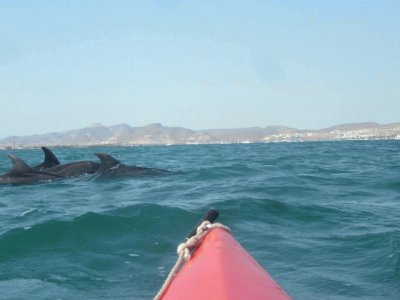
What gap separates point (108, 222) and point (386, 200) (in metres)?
7.69

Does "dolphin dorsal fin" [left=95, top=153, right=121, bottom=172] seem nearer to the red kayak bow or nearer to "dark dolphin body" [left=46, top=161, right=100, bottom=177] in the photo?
"dark dolphin body" [left=46, top=161, right=100, bottom=177]

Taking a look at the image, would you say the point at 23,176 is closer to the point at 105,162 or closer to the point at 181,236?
the point at 105,162

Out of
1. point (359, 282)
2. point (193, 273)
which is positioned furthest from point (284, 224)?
point (193, 273)

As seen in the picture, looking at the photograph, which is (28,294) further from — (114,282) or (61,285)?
(114,282)

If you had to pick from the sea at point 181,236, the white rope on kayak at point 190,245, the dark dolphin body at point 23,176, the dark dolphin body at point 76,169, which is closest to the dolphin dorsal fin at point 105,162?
the dark dolphin body at point 76,169

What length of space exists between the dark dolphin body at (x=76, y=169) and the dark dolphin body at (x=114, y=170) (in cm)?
131

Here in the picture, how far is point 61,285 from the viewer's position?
800cm

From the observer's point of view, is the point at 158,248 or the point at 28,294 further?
the point at 158,248

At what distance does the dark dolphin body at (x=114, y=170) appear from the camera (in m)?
23.6

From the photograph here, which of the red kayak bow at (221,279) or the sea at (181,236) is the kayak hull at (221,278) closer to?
the red kayak bow at (221,279)

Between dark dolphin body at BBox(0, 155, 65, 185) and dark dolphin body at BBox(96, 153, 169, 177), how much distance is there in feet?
5.71

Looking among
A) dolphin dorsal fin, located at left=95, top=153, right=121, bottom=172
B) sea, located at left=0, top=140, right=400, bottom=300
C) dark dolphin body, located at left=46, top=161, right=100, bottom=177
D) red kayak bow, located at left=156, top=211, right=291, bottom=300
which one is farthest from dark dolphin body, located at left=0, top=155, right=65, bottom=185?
red kayak bow, located at left=156, top=211, right=291, bottom=300

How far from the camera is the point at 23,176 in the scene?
2316 centimetres

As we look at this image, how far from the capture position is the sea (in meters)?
7.93
